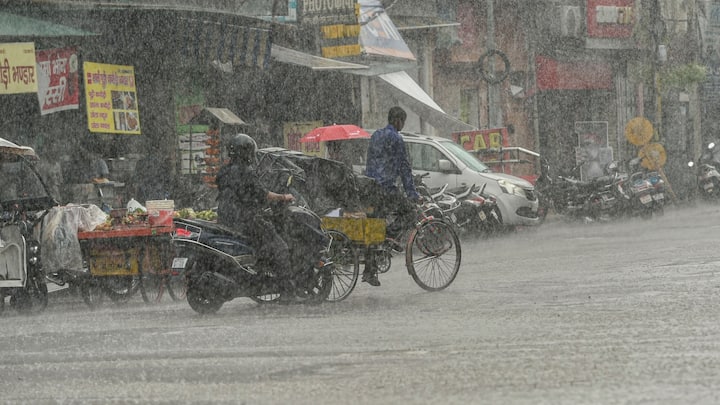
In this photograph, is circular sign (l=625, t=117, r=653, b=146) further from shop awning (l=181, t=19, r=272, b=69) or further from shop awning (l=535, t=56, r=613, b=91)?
shop awning (l=181, t=19, r=272, b=69)

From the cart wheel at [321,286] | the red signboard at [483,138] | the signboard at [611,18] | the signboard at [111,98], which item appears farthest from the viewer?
the signboard at [611,18]

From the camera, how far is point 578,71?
39750mm

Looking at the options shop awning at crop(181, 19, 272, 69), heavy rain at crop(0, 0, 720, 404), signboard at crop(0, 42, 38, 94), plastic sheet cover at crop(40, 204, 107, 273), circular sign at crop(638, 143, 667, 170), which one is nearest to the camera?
heavy rain at crop(0, 0, 720, 404)

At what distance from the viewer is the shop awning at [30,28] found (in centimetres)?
1870

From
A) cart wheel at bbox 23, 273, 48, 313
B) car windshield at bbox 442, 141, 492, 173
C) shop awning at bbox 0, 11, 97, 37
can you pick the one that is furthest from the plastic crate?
car windshield at bbox 442, 141, 492, 173

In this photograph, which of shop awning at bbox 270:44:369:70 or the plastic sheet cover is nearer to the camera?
the plastic sheet cover

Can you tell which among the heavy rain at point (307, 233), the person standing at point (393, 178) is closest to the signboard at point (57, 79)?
the heavy rain at point (307, 233)

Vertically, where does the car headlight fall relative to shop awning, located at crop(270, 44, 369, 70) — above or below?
below

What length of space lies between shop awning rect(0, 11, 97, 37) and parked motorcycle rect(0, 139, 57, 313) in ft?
16.3

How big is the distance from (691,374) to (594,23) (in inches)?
1325

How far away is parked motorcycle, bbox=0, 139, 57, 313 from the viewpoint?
13.1 m

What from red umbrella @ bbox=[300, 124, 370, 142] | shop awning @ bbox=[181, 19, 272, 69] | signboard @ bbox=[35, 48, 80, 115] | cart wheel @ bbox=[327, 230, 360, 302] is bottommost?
cart wheel @ bbox=[327, 230, 360, 302]

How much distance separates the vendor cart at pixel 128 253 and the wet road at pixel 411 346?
35 cm

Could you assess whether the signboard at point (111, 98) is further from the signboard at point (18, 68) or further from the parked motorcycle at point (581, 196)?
the parked motorcycle at point (581, 196)
